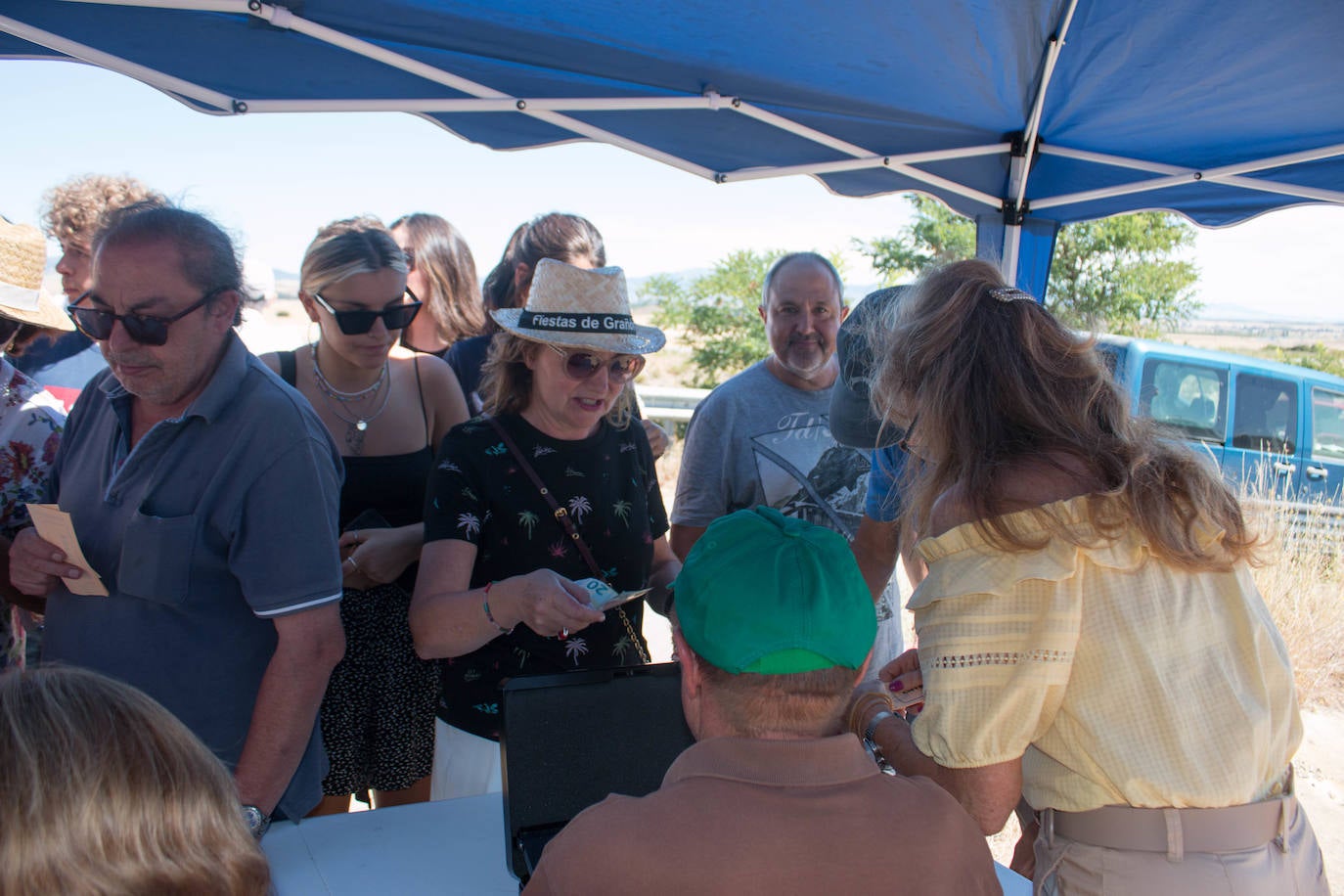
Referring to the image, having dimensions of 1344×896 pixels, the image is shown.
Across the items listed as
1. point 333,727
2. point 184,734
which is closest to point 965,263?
point 184,734

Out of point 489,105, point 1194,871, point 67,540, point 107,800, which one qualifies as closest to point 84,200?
point 489,105

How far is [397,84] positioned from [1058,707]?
226 cm

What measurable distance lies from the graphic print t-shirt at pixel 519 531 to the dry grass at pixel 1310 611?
14.3ft

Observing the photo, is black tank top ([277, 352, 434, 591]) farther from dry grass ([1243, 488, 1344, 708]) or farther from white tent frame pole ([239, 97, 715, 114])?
dry grass ([1243, 488, 1344, 708])

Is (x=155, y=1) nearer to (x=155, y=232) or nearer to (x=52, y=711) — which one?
(x=155, y=232)

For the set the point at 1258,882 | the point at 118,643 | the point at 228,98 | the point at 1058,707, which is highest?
the point at 228,98

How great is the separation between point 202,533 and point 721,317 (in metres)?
15.7

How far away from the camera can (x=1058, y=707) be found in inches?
52.2

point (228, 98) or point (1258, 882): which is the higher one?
point (228, 98)

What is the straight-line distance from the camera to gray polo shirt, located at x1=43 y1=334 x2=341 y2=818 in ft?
5.19

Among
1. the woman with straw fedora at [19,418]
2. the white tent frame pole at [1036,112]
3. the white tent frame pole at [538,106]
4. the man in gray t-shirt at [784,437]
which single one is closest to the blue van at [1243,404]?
the white tent frame pole at [1036,112]

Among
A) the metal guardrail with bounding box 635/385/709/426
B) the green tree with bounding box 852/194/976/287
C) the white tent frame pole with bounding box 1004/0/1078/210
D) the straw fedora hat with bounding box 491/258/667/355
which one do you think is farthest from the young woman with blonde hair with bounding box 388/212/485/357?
the green tree with bounding box 852/194/976/287

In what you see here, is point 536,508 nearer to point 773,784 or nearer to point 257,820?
point 257,820

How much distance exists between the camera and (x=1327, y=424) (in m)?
7.55
